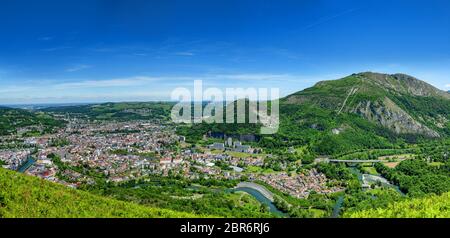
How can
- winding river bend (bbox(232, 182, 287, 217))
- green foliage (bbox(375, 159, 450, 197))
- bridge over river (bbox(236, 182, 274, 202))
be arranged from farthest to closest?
green foliage (bbox(375, 159, 450, 197)) → bridge over river (bbox(236, 182, 274, 202)) → winding river bend (bbox(232, 182, 287, 217))

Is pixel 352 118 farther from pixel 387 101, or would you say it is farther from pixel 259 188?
pixel 259 188

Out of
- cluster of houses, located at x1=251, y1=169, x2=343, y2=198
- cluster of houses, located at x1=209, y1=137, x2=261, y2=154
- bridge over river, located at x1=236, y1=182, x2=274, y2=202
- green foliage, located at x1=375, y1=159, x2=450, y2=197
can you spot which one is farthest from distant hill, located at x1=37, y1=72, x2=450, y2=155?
bridge over river, located at x1=236, y1=182, x2=274, y2=202

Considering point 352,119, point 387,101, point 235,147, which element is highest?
point 387,101

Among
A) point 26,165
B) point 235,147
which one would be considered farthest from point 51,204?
point 235,147

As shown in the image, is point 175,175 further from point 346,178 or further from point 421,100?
point 421,100

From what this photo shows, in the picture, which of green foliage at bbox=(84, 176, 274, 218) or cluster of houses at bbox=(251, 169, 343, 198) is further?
cluster of houses at bbox=(251, 169, 343, 198)

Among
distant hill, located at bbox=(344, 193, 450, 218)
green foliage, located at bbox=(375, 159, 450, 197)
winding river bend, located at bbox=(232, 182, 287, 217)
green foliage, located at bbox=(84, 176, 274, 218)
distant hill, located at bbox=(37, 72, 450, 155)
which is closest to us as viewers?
distant hill, located at bbox=(344, 193, 450, 218)

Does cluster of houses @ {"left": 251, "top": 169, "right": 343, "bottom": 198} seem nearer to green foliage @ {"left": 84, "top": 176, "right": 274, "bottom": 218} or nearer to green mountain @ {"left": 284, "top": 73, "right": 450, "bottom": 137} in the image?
green foliage @ {"left": 84, "top": 176, "right": 274, "bottom": 218}
